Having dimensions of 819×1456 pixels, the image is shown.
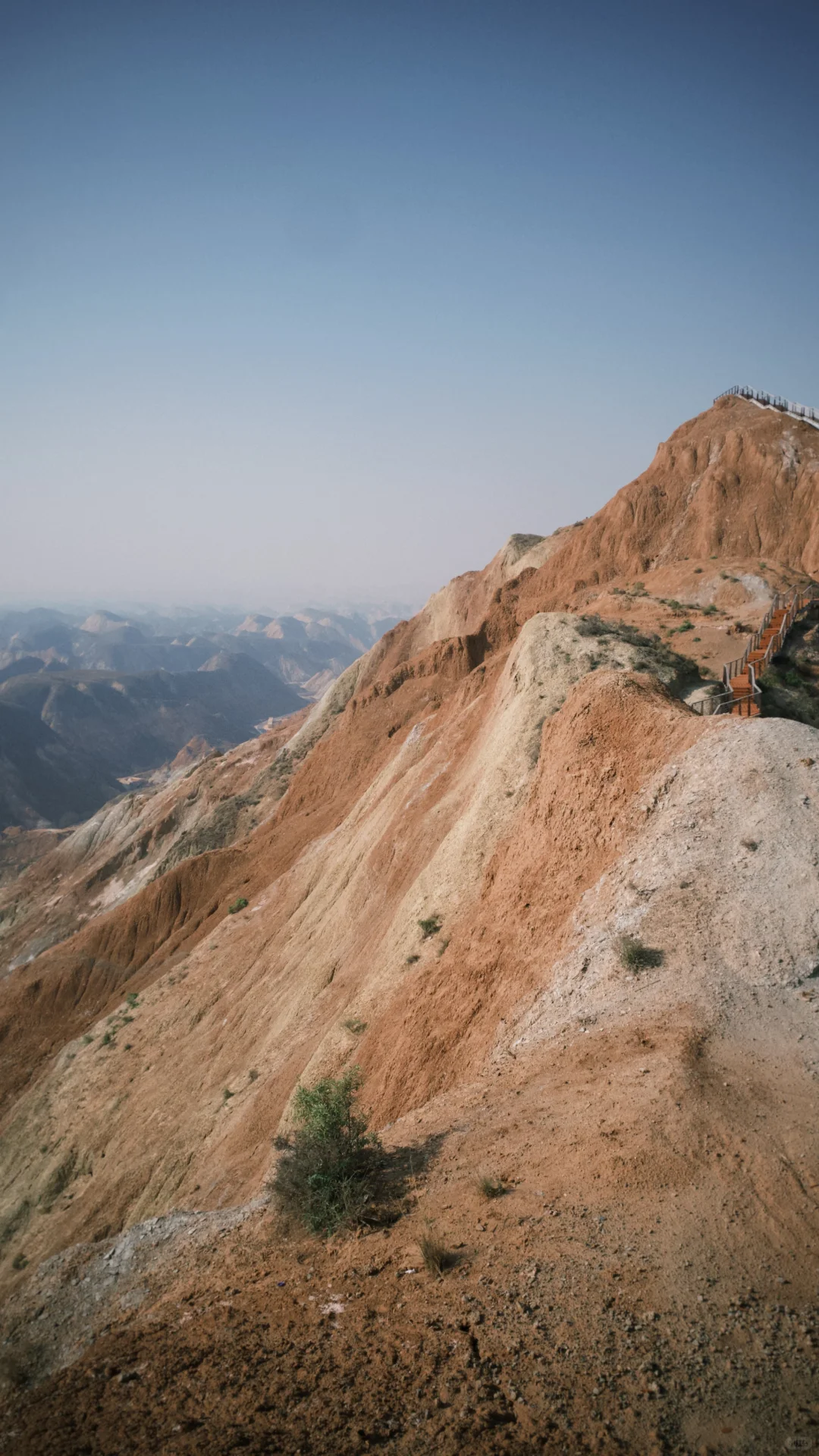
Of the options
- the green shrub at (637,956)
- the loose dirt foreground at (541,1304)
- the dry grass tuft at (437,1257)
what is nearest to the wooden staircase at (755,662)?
the green shrub at (637,956)

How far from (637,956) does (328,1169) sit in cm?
627

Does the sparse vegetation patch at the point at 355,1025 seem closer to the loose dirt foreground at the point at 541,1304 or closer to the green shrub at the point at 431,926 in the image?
the green shrub at the point at 431,926

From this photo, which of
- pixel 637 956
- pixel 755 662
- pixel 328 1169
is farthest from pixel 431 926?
pixel 755 662

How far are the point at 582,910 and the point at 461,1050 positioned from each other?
3.81 m

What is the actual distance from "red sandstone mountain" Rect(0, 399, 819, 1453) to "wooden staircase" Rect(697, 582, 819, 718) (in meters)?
1.15

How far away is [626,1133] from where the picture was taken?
28.9 ft

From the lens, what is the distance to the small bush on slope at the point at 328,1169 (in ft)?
31.7

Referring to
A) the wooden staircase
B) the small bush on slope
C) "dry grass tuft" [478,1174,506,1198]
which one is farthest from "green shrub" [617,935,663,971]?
the wooden staircase

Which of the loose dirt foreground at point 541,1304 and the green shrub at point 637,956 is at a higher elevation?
the green shrub at point 637,956

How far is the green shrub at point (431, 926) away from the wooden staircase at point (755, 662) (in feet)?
31.0

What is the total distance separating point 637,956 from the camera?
39.7ft

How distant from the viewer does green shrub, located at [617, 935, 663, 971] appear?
39.5 feet

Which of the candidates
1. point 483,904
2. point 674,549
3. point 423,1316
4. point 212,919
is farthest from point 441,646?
point 423,1316

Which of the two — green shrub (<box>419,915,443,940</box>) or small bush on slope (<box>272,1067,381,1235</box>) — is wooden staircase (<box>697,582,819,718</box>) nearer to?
green shrub (<box>419,915,443,940</box>)
